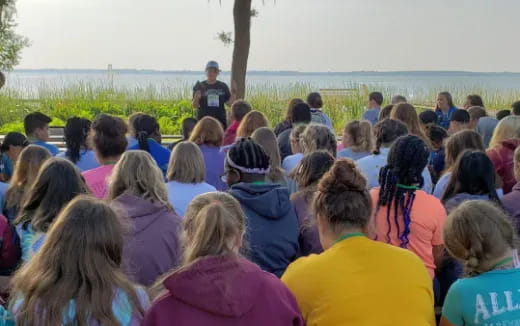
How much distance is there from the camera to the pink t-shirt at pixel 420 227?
13.1ft

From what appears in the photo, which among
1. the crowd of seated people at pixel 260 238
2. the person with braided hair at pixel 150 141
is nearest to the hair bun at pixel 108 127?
the crowd of seated people at pixel 260 238

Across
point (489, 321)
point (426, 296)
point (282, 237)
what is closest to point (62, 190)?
point (282, 237)

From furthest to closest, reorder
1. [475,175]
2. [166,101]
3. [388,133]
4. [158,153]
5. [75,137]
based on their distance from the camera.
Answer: [166,101], [158,153], [75,137], [388,133], [475,175]

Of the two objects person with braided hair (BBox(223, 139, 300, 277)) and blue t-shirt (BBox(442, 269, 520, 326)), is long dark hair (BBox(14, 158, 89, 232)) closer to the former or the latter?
person with braided hair (BBox(223, 139, 300, 277))

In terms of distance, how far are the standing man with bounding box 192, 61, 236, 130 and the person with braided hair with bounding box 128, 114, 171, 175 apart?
4.02m

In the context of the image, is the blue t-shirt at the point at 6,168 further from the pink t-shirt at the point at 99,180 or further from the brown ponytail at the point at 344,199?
the brown ponytail at the point at 344,199

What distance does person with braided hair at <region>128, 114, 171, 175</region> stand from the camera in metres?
6.56

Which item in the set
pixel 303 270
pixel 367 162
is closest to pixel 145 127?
pixel 367 162

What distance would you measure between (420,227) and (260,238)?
98 cm

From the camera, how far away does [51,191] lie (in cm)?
379

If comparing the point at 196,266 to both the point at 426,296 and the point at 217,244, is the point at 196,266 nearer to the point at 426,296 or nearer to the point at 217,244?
the point at 217,244

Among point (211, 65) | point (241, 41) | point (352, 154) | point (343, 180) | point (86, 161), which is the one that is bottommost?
point (86, 161)

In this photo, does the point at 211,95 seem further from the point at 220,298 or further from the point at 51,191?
the point at 220,298

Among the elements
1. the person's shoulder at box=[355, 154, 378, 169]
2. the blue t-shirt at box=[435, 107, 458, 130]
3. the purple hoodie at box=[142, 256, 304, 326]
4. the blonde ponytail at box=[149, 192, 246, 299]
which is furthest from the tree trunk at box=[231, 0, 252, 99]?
the purple hoodie at box=[142, 256, 304, 326]
